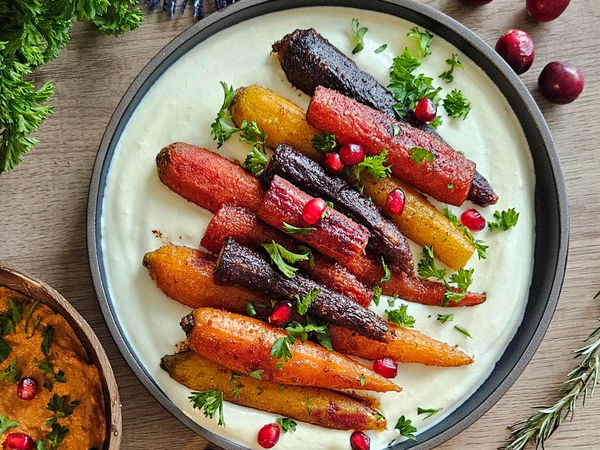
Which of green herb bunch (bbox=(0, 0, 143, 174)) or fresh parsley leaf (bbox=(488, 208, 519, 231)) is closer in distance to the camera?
green herb bunch (bbox=(0, 0, 143, 174))

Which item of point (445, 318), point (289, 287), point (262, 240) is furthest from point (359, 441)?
point (262, 240)

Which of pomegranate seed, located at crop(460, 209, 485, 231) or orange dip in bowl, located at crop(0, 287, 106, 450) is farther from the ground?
pomegranate seed, located at crop(460, 209, 485, 231)

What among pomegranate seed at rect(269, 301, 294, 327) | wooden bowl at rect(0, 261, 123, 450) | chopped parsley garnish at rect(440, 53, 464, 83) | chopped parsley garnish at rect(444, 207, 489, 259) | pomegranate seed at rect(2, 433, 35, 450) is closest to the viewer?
wooden bowl at rect(0, 261, 123, 450)

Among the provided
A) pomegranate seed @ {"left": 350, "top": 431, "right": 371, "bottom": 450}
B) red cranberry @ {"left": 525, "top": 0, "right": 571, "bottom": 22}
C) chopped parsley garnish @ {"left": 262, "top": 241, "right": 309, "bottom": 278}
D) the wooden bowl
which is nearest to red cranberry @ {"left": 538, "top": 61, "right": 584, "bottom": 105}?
red cranberry @ {"left": 525, "top": 0, "right": 571, "bottom": 22}

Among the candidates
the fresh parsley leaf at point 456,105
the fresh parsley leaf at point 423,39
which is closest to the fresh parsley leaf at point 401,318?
the fresh parsley leaf at point 456,105

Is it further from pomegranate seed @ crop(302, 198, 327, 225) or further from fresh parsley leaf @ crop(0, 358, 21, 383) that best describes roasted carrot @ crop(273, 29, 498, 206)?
fresh parsley leaf @ crop(0, 358, 21, 383)

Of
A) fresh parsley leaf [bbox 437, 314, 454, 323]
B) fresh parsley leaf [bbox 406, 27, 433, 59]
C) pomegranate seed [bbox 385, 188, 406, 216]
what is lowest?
fresh parsley leaf [bbox 437, 314, 454, 323]

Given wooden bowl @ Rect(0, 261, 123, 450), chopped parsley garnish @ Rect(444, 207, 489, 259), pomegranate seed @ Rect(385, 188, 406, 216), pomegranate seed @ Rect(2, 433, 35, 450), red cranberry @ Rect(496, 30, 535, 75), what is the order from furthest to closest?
red cranberry @ Rect(496, 30, 535, 75) → chopped parsley garnish @ Rect(444, 207, 489, 259) → pomegranate seed @ Rect(385, 188, 406, 216) → pomegranate seed @ Rect(2, 433, 35, 450) → wooden bowl @ Rect(0, 261, 123, 450)
